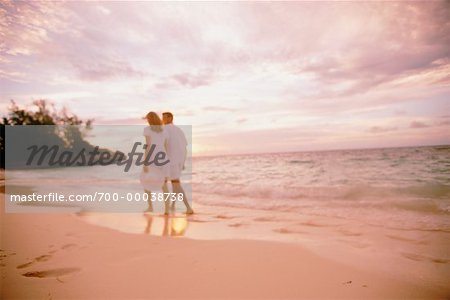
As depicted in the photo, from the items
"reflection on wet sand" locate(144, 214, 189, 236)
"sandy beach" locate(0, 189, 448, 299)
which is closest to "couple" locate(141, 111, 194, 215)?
"reflection on wet sand" locate(144, 214, 189, 236)

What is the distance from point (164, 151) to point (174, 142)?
0.34 metres

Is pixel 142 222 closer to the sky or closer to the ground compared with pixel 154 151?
closer to the ground

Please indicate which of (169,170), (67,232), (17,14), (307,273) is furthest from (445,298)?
(17,14)

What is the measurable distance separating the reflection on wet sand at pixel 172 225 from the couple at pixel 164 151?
70cm

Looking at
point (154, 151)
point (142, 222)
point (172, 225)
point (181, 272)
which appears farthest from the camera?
point (154, 151)

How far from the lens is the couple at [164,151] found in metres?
6.35

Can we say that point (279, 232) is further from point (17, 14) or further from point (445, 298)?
point (17, 14)

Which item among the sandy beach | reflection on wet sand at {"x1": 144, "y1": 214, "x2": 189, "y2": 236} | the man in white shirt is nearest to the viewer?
the sandy beach

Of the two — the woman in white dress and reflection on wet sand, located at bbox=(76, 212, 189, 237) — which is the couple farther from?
reflection on wet sand, located at bbox=(76, 212, 189, 237)

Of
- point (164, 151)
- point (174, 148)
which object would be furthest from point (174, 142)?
point (164, 151)

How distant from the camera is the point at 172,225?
493 cm

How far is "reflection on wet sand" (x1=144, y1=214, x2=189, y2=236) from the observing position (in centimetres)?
436

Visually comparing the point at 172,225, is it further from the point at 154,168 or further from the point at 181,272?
the point at 181,272

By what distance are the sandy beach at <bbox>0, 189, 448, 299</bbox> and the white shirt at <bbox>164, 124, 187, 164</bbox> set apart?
2.97 meters
